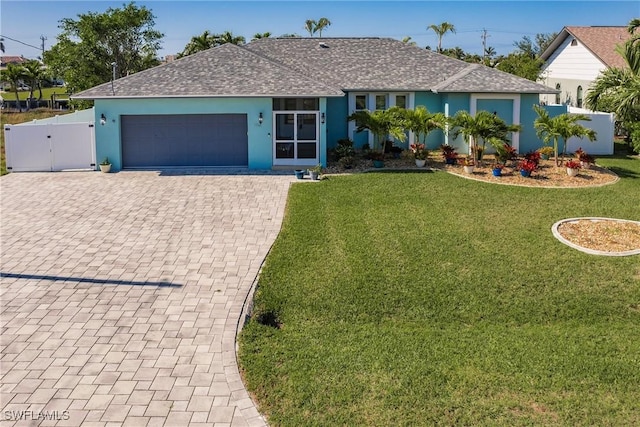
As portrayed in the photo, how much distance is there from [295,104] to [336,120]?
327 centimetres

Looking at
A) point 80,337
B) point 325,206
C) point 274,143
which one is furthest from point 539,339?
point 274,143

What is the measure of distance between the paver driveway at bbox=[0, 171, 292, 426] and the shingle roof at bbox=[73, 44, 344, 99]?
465 centimetres

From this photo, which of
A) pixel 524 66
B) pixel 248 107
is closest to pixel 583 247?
pixel 248 107

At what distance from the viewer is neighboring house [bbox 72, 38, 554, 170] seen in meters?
22.3

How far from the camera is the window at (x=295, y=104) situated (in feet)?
75.3

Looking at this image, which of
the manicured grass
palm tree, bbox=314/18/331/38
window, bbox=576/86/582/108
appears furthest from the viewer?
palm tree, bbox=314/18/331/38

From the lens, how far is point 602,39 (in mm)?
34812

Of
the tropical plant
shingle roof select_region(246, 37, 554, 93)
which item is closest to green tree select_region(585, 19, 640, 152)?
shingle roof select_region(246, 37, 554, 93)

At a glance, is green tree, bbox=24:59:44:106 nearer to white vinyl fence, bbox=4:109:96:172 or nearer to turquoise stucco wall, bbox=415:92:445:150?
white vinyl fence, bbox=4:109:96:172

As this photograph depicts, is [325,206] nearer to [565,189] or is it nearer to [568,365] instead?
[565,189]

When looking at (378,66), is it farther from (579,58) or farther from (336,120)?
(579,58)

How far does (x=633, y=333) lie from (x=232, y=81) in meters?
17.5

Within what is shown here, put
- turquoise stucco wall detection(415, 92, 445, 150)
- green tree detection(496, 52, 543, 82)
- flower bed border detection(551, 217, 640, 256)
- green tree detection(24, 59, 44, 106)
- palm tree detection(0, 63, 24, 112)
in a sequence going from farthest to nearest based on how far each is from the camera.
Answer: green tree detection(24, 59, 44, 106)
palm tree detection(0, 63, 24, 112)
green tree detection(496, 52, 543, 82)
turquoise stucco wall detection(415, 92, 445, 150)
flower bed border detection(551, 217, 640, 256)

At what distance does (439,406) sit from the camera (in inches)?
283
